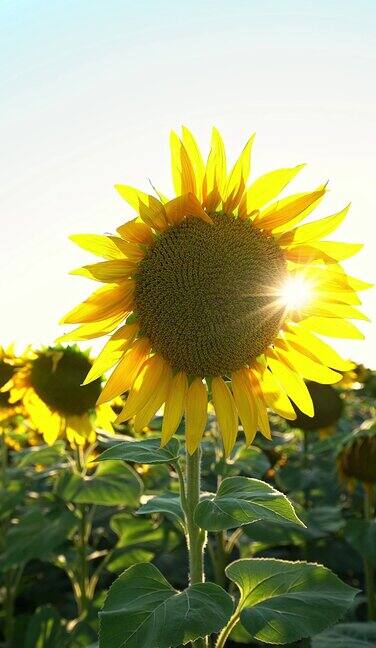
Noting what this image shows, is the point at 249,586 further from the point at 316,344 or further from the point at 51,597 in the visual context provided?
the point at 51,597

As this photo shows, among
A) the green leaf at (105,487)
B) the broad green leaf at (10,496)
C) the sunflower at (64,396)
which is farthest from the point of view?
the broad green leaf at (10,496)

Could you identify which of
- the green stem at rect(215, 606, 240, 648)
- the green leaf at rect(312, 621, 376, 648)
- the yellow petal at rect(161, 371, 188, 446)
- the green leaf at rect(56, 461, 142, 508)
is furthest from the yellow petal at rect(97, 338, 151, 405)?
the green leaf at rect(312, 621, 376, 648)

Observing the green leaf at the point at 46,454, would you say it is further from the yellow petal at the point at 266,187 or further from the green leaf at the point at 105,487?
the yellow petal at the point at 266,187

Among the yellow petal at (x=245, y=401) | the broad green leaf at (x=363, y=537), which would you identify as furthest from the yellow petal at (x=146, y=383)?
the broad green leaf at (x=363, y=537)

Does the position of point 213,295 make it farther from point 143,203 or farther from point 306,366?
point 306,366

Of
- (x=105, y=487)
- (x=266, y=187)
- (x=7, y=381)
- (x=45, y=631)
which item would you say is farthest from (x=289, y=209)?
(x=7, y=381)

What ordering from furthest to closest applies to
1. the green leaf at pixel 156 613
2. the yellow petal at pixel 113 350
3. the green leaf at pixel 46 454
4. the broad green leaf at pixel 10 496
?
the broad green leaf at pixel 10 496, the green leaf at pixel 46 454, the yellow petal at pixel 113 350, the green leaf at pixel 156 613
